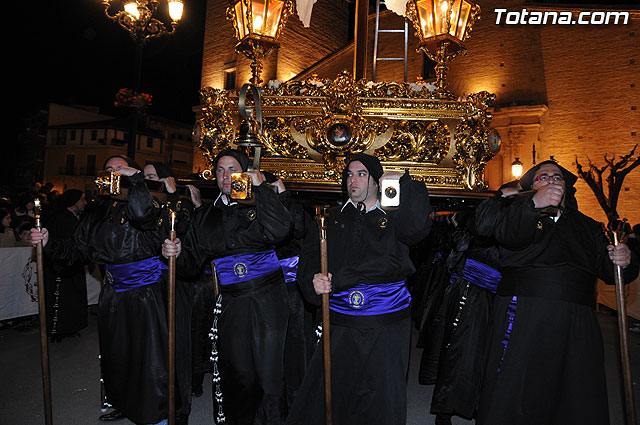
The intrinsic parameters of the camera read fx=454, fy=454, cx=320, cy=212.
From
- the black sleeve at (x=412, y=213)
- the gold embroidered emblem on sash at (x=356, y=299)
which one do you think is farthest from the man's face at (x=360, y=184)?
the gold embroidered emblem on sash at (x=356, y=299)

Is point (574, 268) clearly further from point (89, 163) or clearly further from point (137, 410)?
point (89, 163)

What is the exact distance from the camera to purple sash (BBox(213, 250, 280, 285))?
3080mm

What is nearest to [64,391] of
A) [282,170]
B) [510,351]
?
[282,170]

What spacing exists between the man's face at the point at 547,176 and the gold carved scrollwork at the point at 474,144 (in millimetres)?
882

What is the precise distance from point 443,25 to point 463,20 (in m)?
0.24

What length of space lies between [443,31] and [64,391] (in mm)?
4811

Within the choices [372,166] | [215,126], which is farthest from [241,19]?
[372,166]

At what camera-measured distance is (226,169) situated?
10.3ft

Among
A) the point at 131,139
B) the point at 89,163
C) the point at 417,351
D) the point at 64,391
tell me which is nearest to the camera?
the point at 64,391

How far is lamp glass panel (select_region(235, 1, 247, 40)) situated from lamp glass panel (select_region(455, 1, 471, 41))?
2.05m

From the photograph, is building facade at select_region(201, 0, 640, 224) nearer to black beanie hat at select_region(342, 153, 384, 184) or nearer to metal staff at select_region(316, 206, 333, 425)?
black beanie hat at select_region(342, 153, 384, 184)

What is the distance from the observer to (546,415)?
2.67 m

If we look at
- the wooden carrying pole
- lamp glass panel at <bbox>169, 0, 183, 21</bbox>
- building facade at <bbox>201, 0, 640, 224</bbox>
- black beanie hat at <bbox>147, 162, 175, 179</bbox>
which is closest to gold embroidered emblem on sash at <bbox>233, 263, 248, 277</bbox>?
black beanie hat at <bbox>147, 162, 175, 179</bbox>

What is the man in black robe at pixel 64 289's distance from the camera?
5797 millimetres
